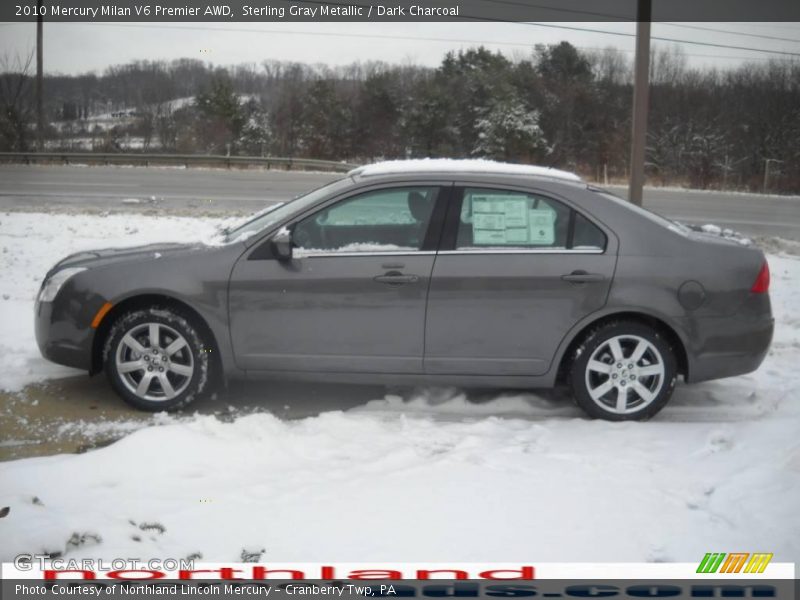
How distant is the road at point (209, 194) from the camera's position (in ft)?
61.5

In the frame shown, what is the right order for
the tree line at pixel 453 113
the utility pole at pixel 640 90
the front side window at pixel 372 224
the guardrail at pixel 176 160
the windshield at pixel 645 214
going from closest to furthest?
the front side window at pixel 372 224 < the windshield at pixel 645 214 < the utility pole at pixel 640 90 < the tree line at pixel 453 113 < the guardrail at pixel 176 160

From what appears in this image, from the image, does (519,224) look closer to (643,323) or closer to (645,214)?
(645,214)

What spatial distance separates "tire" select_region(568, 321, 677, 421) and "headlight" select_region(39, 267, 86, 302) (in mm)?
3352

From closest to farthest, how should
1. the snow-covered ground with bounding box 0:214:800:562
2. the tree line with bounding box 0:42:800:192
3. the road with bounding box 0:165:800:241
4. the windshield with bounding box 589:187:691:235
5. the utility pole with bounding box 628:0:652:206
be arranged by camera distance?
1. the snow-covered ground with bounding box 0:214:800:562
2. the windshield with bounding box 589:187:691:235
3. the utility pole with bounding box 628:0:652:206
4. the road with bounding box 0:165:800:241
5. the tree line with bounding box 0:42:800:192

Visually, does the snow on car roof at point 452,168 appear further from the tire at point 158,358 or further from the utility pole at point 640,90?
the utility pole at point 640,90

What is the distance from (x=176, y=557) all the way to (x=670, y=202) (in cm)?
2247

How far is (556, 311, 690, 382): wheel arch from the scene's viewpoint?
517 cm

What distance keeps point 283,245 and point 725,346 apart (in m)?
2.91

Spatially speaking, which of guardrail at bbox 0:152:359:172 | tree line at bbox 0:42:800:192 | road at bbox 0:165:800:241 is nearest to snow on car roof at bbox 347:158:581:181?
road at bbox 0:165:800:241

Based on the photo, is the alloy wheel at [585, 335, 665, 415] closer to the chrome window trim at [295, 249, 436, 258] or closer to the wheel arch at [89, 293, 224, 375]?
the chrome window trim at [295, 249, 436, 258]

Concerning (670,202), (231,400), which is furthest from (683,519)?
(670,202)

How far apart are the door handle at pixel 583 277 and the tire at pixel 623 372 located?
0.31 metres

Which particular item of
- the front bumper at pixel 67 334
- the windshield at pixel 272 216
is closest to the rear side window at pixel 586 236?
the windshield at pixel 272 216

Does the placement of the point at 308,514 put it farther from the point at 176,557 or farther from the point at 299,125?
the point at 299,125
